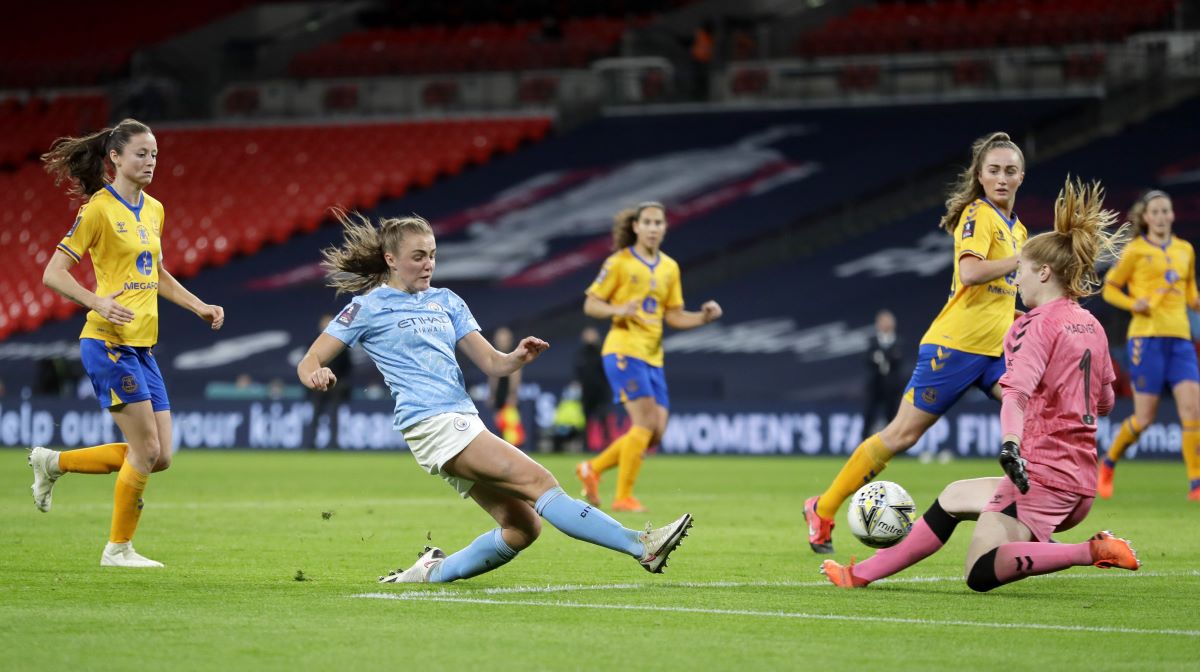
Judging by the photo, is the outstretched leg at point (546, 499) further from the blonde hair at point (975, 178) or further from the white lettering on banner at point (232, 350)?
the white lettering on banner at point (232, 350)

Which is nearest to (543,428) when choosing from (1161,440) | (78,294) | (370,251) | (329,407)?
(329,407)

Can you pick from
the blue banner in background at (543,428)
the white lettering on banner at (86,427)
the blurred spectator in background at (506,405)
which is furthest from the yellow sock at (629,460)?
the white lettering on banner at (86,427)

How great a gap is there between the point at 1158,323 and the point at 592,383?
11540 millimetres

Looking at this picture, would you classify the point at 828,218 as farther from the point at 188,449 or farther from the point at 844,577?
the point at 844,577

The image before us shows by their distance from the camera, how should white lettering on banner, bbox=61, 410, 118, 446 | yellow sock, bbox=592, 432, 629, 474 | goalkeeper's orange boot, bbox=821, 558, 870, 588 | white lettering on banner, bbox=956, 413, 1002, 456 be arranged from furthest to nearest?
1. white lettering on banner, bbox=61, 410, 118, 446
2. white lettering on banner, bbox=956, 413, 1002, 456
3. yellow sock, bbox=592, 432, 629, 474
4. goalkeeper's orange boot, bbox=821, 558, 870, 588

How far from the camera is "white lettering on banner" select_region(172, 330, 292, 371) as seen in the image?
97.6ft

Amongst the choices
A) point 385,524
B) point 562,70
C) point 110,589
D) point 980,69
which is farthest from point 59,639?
point 562,70

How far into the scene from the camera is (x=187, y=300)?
9742mm

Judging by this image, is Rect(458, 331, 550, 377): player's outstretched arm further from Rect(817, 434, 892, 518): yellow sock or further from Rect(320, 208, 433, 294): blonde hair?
Rect(817, 434, 892, 518): yellow sock

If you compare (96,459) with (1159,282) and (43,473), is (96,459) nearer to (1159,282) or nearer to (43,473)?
(43,473)

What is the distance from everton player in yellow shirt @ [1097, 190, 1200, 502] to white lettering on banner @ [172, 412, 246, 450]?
15874mm

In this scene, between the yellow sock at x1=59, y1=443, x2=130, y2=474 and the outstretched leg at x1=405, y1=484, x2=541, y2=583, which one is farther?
the yellow sock at x1=59, y1=443, x2=130, y2=474

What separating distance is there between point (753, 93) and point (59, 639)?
29.2 metres

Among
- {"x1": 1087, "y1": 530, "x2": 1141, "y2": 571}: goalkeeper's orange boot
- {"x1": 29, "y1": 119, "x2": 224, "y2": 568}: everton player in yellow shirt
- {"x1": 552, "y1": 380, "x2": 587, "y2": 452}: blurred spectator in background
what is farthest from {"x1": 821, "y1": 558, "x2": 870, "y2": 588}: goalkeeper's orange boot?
{"x1": 552, "y1": 380, "x2": 587, "y2": 452}: blurred spectator in background
